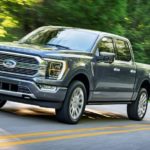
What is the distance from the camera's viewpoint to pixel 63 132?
33.7ft

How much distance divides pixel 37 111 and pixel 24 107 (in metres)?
0.46

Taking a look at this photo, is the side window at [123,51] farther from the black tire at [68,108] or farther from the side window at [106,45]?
the black tire at [68,108]

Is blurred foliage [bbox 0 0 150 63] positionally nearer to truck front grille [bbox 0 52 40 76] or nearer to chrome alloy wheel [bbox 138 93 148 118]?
chrome alloy wheel [bbox 138 93 148 118]

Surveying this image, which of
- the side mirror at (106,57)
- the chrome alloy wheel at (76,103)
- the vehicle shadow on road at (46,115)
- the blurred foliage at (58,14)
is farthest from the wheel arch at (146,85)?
the blurred foliage at (58,14)

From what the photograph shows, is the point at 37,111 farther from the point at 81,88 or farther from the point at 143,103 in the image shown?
the point at 143,103

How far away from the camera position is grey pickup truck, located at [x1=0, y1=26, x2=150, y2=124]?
36.1 feet

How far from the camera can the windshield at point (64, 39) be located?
12.2 metres

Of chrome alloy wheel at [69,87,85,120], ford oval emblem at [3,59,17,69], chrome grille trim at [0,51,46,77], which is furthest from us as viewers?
chrome alloy wheel at [69,87,85,120]

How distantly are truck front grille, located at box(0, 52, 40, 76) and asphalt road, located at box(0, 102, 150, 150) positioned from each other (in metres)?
0.84

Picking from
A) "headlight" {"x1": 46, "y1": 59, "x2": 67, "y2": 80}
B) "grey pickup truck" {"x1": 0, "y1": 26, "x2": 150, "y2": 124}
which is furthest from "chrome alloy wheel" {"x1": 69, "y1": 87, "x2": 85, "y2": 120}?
"headlight" {"x1": 46, "y1": 59, "x2": 67, "y2": 80}

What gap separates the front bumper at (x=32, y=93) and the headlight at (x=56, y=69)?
21 centimetres

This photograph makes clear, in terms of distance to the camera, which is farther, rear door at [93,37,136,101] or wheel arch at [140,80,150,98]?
wheel arch at [140,80,150,98]

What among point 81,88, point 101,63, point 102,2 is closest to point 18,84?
point 81,88

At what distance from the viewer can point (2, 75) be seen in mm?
11148
